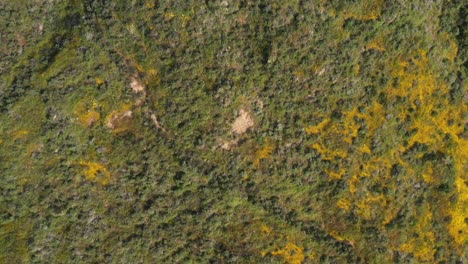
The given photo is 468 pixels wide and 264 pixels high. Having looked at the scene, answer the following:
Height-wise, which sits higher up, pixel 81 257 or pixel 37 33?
pixel 37 33

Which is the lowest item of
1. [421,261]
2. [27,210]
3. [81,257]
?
[421,261]

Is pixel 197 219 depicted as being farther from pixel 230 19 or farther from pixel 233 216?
pixel 230 19

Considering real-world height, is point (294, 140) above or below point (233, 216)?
above

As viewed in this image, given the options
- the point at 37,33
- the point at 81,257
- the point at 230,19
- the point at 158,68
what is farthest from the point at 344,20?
the point at 81,257

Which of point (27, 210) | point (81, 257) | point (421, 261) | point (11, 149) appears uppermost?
point (11, 149)

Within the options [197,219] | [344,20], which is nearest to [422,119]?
[344,20]

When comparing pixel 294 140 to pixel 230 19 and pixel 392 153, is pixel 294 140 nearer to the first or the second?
pixel 392 153
